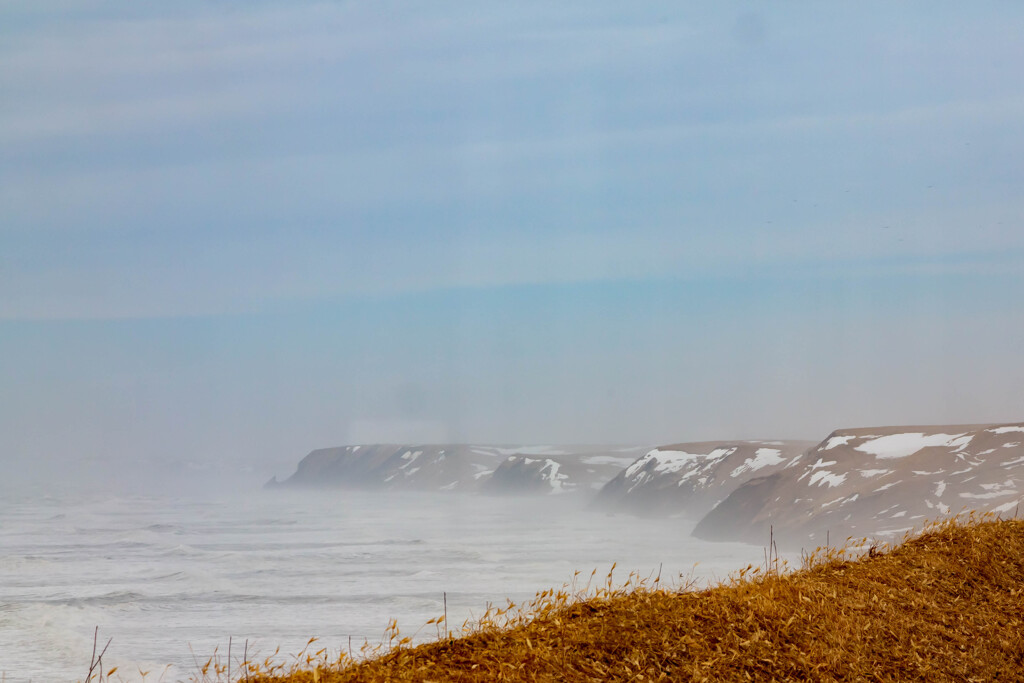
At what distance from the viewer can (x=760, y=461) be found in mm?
134250

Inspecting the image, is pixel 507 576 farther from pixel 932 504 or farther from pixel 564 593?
pixel 564 593

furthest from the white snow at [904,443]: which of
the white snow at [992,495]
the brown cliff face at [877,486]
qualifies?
the white snow at [992,495]

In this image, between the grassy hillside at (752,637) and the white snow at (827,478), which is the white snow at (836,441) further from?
the grassy hillside at (752,637)

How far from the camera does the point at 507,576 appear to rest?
91.9 metres

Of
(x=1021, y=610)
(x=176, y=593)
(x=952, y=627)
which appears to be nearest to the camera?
(x=952, y=627)

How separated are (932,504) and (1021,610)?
6920 cm

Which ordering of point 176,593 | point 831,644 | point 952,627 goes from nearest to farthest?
point 831,644, point 952,627, point 176,593

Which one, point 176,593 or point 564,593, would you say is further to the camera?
point 176,593

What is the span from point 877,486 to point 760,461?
54.2 metres

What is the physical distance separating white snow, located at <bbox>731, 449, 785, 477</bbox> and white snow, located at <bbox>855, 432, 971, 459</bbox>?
38.8 m

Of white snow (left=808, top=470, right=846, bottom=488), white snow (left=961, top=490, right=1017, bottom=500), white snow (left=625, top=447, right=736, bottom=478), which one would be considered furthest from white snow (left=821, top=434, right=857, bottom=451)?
white snow (left=625, top=447, right=736, bottom=478)

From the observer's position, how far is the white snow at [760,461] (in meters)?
133

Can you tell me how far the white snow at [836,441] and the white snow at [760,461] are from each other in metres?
30.9

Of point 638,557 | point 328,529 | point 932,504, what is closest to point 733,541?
point 638,557
